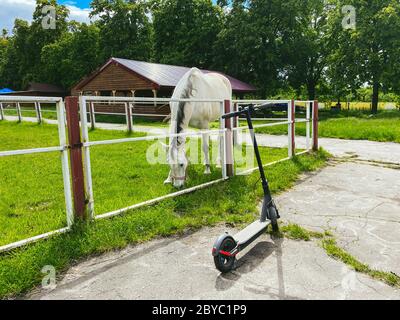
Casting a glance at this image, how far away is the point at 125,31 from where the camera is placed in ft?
127

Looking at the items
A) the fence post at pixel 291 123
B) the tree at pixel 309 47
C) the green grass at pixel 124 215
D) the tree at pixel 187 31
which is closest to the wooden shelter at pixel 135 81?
the tree at pixel 309 47

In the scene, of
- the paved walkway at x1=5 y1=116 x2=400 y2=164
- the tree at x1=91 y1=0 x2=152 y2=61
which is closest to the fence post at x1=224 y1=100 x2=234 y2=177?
the paved walkway at x1=5 y1=116 x2=400 y2=164

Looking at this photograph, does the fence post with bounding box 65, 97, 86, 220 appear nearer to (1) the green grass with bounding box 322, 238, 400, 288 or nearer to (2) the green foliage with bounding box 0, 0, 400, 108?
(1) the green grass with bounding box 322, 238, 400, 288

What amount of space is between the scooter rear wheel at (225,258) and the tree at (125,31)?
37225mm

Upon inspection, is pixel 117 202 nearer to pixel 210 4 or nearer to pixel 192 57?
pixel 192 57

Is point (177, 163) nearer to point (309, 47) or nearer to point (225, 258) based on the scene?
point (225, 258)

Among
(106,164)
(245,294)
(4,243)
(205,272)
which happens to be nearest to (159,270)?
(205,272)

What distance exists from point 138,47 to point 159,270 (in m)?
38.0

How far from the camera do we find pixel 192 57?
3356cm

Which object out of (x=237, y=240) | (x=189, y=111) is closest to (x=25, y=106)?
(x=189, y=111)

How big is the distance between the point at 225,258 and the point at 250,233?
17.5 inches

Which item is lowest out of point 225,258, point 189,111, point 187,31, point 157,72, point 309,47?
point 225,258

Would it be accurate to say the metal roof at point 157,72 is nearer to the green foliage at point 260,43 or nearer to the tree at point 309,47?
the green foliage at point 260,43

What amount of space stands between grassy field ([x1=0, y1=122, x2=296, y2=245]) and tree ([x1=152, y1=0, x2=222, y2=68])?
26329 millimetres
